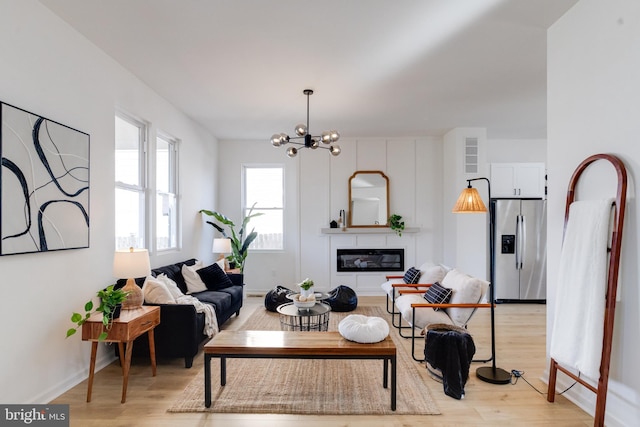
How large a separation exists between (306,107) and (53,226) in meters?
3.30

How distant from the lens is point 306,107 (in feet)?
16.5

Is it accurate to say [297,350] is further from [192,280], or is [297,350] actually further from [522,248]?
[522,248]

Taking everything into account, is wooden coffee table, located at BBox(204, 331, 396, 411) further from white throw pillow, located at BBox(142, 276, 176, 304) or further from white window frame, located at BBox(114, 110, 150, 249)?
white window frame, located at BBox(114, 110, 150, 249)

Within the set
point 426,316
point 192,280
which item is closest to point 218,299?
point 192,280

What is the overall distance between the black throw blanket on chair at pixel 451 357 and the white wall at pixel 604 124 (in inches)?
30.4

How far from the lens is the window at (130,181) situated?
3902 mm

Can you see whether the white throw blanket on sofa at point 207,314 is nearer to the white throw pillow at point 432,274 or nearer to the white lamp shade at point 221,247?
the white lamp shade at point 221,247

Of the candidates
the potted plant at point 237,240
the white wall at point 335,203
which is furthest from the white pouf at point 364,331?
the white wall at point 335,203

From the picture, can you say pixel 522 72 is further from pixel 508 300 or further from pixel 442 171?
pixel 508 300

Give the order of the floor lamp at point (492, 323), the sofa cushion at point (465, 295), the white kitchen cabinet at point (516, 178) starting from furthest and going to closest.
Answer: the white kitchen cabinet at point (516, 178) → the sofa cushion at point (465, 295) → the floor lamp at point (492, 323)

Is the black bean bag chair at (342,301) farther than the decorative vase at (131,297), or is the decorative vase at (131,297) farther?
the black bean bag chair at (342,301)

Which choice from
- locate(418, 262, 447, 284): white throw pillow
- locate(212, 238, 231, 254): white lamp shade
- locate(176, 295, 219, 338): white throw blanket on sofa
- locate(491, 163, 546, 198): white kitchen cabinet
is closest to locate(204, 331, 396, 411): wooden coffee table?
locate(176, 295, 219, 338): white throw blanket on sofa

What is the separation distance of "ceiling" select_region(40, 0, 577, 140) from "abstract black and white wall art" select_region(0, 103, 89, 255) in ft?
3.11

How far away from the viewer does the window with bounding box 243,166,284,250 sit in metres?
7.05
